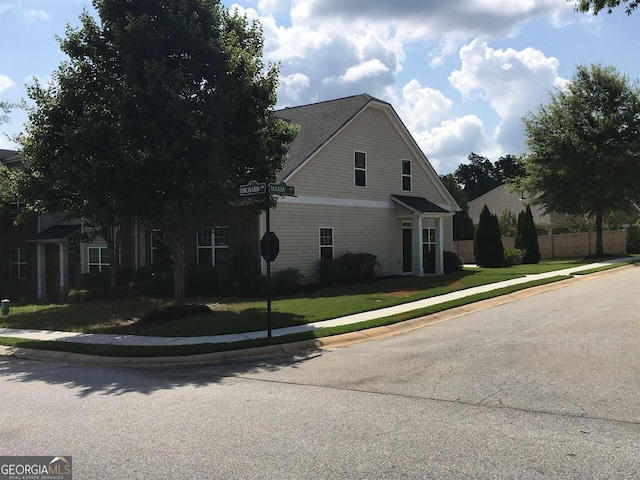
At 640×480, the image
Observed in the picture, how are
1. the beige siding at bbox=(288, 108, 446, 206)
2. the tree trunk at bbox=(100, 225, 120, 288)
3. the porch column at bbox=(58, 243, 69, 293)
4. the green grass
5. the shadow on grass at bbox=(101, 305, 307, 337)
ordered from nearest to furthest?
the green grass → the shadow on grass at bbox=(101, 305, 307, 337) → the beige siding at bbox=(288, 108, 446, 206) → the tree trunk at bbox=(100, 225, 120, 288) → the porch column at bbox=(58, 243, 69, 293)

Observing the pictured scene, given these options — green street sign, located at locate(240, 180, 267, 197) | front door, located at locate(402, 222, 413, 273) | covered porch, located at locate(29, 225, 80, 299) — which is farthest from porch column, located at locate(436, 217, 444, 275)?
covered porch, located at locate(29, 225, 80, 299)

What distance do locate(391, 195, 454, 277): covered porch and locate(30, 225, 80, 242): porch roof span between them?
1605 centimetres

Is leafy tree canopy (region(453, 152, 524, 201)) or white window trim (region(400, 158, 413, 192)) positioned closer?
white window trim (region(400, 158, 413, 192))

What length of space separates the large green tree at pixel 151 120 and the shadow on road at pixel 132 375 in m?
4.96

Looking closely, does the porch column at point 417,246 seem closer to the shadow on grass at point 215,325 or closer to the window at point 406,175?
the window at point 406,175

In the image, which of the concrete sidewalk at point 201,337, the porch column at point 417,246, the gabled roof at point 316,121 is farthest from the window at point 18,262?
the porch column at point 417,246

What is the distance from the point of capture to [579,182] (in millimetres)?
33625

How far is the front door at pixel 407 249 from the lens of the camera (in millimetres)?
26703

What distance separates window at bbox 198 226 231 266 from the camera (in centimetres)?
2169

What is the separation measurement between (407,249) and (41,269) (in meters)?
19.3

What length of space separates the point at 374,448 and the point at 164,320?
1023 cm

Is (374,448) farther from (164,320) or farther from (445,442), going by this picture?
(164,320)

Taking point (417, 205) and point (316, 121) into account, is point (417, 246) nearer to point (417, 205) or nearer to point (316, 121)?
point (417, 205)

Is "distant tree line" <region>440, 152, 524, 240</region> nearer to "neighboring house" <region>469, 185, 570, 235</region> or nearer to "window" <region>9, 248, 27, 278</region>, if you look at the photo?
"neighboring house" <region>469, 185, 570, 235</region>
